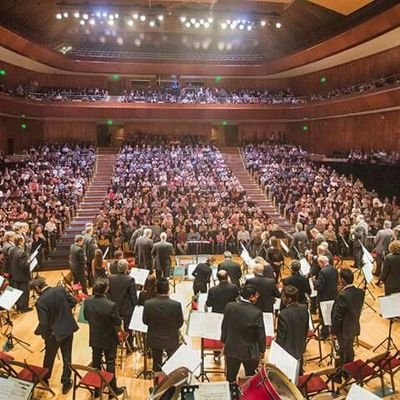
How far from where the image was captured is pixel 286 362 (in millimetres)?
3941

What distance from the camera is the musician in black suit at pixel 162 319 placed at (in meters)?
5.13

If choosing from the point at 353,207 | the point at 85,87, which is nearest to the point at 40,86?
the point at 85,87

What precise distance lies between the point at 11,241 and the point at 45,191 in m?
7.39

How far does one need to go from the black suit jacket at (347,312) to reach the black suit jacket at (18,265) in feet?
18.1

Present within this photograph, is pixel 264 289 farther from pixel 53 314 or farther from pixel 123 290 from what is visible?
pixel 53 314

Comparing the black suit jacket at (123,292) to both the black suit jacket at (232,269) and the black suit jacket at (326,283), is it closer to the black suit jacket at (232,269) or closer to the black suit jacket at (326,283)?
the black suit jacket at (232,269)

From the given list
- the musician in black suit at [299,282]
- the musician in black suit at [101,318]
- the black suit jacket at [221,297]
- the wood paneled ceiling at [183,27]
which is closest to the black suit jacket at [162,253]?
the musician in black suit at [299,282]

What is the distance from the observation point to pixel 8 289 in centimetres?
641

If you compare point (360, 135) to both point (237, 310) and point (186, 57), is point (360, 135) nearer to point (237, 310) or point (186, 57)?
point (186, 57)

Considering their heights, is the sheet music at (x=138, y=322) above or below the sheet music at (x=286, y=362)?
below

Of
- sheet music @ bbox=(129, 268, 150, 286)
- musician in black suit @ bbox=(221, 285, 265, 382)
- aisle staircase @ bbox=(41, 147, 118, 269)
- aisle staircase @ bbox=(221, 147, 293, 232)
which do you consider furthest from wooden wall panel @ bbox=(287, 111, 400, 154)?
musician in black suit @ bbox=(221, 285, 265, 382)

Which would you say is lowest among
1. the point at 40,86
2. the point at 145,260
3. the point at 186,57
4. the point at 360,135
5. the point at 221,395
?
the point at 145,260

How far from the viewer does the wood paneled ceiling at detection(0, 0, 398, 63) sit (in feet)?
63.5

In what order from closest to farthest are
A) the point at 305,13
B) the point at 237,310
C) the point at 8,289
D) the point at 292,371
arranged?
the point at 292,371, the point at 237,310, the point at 8,289, the point at 305,13
